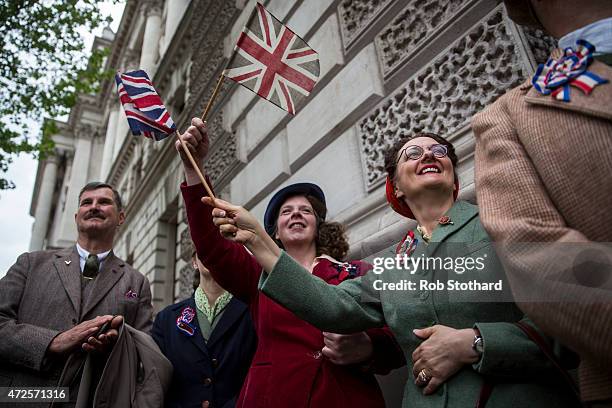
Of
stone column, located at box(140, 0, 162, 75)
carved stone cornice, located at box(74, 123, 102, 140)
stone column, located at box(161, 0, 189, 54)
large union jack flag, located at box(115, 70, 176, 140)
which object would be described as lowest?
large union jack flag, located at box(115, 70, 176, 140)

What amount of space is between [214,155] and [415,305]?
6321 millimetres

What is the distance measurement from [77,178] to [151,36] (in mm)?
16567

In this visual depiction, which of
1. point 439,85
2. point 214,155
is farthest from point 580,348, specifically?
point 214,155

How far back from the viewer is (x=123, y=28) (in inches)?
883

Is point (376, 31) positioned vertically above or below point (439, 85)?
above

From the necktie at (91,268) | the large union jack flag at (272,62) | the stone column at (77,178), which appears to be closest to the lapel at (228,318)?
the necktie at (91,268)

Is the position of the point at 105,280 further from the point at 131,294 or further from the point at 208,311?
the point at 208,311

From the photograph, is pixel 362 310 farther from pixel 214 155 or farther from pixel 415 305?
pixel 214 155

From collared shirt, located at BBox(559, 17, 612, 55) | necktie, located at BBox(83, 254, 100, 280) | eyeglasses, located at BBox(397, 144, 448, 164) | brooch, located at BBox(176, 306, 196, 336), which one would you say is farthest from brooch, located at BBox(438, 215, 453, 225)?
necktie, located at BBox(83, 254, 100, 280)

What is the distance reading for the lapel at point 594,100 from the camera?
1.23 m

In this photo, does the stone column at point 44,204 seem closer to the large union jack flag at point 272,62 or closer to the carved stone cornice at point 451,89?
the carved stone cornice at point 451,89

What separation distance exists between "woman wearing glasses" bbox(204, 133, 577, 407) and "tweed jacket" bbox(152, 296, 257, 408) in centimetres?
120

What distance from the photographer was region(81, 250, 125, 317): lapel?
2910mm

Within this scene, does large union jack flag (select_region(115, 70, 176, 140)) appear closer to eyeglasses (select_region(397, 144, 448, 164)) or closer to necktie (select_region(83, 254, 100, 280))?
necktie (select_region(83, 254, 100, 280))
